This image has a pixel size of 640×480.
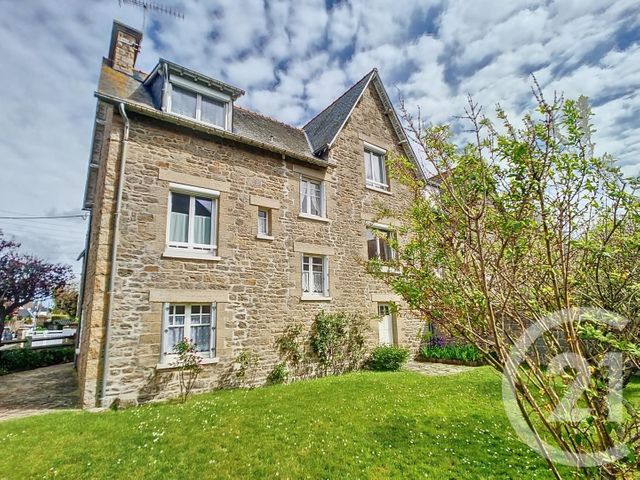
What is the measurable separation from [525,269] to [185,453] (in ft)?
18.4

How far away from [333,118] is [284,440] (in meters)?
13.0

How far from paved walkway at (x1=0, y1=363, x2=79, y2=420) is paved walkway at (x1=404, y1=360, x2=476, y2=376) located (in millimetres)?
10508

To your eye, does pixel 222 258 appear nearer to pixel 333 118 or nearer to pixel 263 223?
pixel 263 223

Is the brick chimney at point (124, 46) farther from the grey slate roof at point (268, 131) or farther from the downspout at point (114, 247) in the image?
the grey slate roof at point (268, 131)

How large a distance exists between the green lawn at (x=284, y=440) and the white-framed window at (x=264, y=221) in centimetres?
523

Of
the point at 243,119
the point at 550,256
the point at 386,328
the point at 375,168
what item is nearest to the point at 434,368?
the point at 386,328

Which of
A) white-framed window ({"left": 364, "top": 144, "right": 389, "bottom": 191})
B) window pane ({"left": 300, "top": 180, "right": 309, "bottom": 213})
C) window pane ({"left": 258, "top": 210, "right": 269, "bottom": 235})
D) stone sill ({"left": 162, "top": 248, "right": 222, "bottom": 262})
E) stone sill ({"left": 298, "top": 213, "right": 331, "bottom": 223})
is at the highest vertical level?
white-framed window ({"left": 364, "top": 144, "right": 389, "bottom": 191})

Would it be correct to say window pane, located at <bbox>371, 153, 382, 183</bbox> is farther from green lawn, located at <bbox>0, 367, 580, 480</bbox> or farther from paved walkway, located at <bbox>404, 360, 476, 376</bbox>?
green lawn, located at <bbox>0, 367, 580, 480</bbox>

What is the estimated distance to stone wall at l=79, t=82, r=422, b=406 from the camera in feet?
26.1

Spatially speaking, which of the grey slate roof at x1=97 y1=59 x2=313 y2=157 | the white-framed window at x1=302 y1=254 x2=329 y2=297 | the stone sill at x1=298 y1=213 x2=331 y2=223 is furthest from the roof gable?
the white-framed window at x1=302 y1=254 x2=329 y2=297

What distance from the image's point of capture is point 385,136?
15125 mm

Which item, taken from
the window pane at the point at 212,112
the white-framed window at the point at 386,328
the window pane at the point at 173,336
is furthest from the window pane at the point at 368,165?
the window pane at the point at 173,336

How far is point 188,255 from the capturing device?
29.6ft

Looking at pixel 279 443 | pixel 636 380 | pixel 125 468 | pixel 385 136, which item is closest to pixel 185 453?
pixel 125 468
